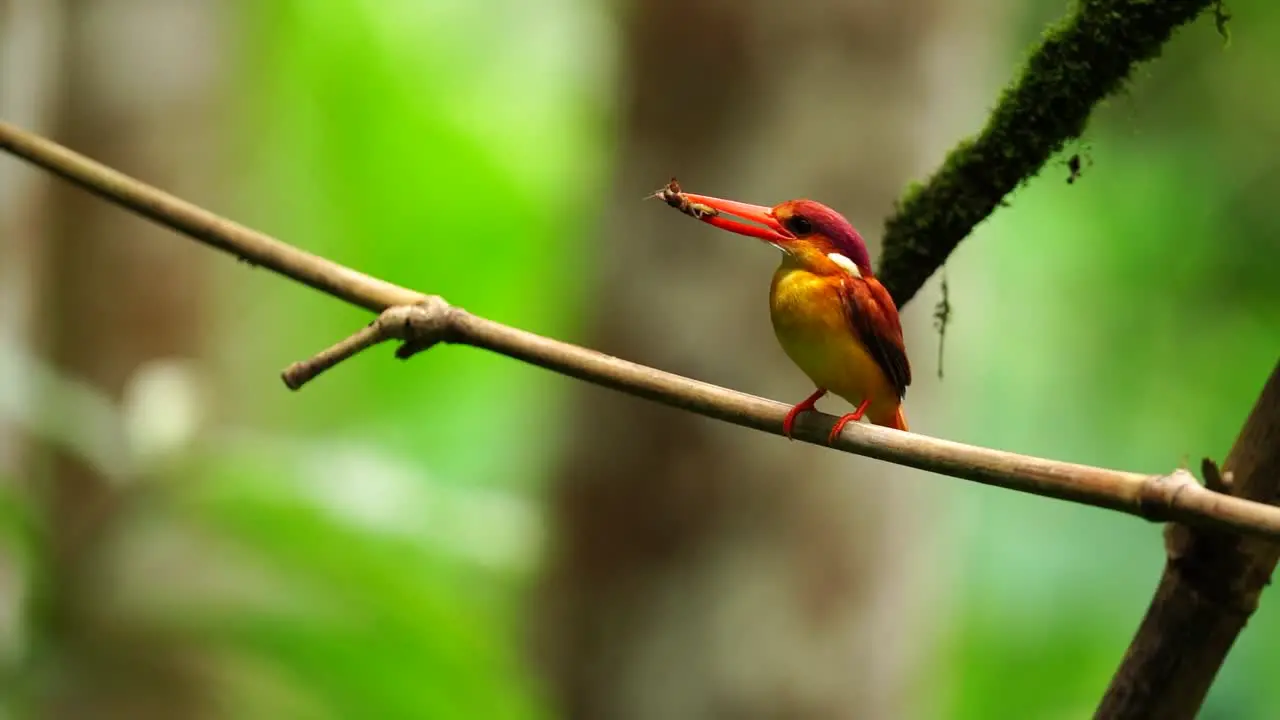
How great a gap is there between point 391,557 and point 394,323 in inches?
38.9

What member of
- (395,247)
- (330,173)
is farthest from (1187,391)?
(330,173)

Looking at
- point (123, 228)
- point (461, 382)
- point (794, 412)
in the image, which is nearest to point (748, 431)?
point (123, 228)

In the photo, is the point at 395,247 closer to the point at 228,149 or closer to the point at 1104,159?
the point at 228,149

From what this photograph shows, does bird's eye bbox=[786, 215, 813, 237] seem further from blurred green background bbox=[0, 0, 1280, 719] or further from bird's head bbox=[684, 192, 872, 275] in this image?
blurred green background bbox=[0, 0, 1280, 719]

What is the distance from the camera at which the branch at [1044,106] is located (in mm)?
673

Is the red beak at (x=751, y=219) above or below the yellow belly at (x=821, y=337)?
above

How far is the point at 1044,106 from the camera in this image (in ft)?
2.28

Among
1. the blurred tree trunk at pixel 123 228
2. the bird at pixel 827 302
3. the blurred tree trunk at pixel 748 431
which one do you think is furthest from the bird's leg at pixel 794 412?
the blurred tree trunk at pixel 123 228

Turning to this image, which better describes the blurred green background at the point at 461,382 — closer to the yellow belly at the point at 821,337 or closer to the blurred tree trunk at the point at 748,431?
the blurred tree trunk at the point at 748,431

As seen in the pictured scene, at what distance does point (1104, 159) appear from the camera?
264 cm

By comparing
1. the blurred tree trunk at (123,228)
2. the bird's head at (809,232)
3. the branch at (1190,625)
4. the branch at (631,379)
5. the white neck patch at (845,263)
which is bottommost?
the branch at (1190,625)

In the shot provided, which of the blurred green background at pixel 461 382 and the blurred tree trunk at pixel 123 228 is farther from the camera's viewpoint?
the blurred tree trunk at pixel 123 228

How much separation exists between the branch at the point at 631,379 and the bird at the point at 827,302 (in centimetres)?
4

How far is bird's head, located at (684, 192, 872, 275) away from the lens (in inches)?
32.0
